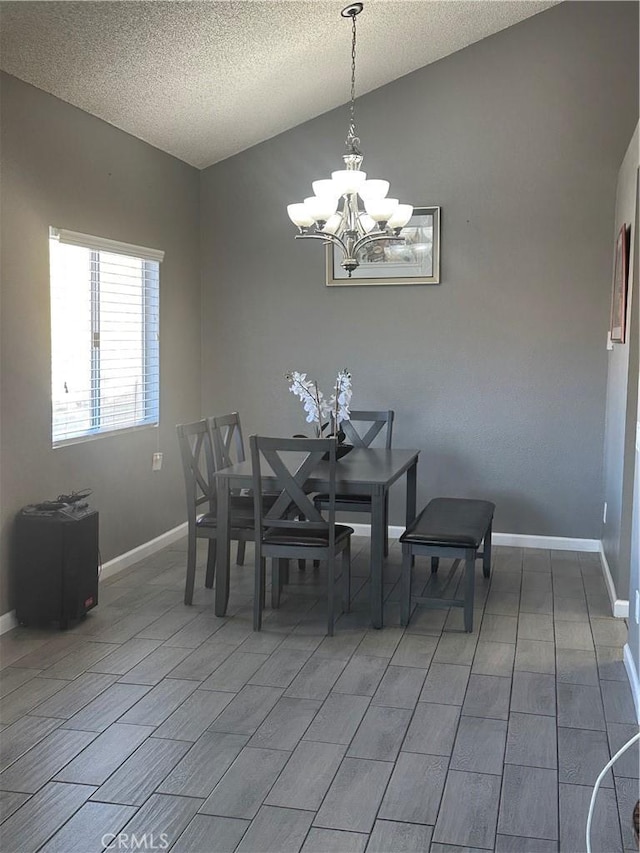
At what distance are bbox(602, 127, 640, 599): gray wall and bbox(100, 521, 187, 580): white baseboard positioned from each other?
107 inches

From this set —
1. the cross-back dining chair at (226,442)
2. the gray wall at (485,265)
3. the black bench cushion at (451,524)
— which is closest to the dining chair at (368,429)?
the gray wall at (485,265)

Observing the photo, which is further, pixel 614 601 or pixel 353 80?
pixel 353 80

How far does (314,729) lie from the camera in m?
3.01

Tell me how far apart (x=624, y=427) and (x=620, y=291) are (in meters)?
0.72

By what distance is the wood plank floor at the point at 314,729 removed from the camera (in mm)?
2404

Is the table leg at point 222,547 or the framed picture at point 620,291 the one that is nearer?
the table leg at point 222,547

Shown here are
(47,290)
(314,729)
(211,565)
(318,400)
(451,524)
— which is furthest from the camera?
(211,565)

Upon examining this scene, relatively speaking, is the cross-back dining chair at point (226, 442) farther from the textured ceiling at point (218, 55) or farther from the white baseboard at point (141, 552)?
the textured ceiling at point (218, 55)

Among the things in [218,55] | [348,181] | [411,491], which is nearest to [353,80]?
[218,55]

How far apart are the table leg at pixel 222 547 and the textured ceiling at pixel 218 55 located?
203 centimetres

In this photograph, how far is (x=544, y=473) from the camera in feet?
18.2

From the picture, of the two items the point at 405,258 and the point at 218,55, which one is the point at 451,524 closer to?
the point at 405,258

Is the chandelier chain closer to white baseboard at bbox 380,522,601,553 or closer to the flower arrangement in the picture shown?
the flower arrangement

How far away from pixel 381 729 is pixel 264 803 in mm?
622
